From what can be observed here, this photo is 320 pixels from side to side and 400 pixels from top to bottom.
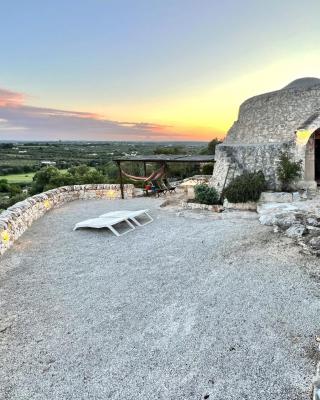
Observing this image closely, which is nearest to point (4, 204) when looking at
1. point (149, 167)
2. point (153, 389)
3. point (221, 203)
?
point (149, 167)

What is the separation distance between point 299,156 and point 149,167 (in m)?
21.3

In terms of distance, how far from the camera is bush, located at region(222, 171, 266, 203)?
426 inches

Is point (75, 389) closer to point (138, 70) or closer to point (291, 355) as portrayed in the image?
point (291, 355)

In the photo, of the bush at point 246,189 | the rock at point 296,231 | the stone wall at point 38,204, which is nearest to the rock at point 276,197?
the bush at point 246,189

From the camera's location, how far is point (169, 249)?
748 centimetres

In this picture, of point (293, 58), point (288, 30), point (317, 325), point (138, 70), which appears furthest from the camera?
point (138, 70)

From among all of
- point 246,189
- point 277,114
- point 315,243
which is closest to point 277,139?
point 277,114

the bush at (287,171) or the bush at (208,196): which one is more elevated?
the bush at (287,171)

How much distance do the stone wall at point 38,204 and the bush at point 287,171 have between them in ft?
26.5

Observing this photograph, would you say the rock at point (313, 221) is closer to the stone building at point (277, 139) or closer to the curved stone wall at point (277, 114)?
the stone building at point (277, 139)

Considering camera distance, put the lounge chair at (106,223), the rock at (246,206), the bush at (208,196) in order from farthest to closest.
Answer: the bush at (208,196)
the rock at (246,206)
the lounge chair at (106,223)

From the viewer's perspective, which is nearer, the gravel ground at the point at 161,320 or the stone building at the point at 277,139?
the gravel ground at the point at 161,320

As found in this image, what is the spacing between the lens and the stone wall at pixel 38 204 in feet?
26.1

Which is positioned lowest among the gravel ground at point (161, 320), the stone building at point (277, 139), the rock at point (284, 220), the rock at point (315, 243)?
the gravel ground at point (161, 320)
